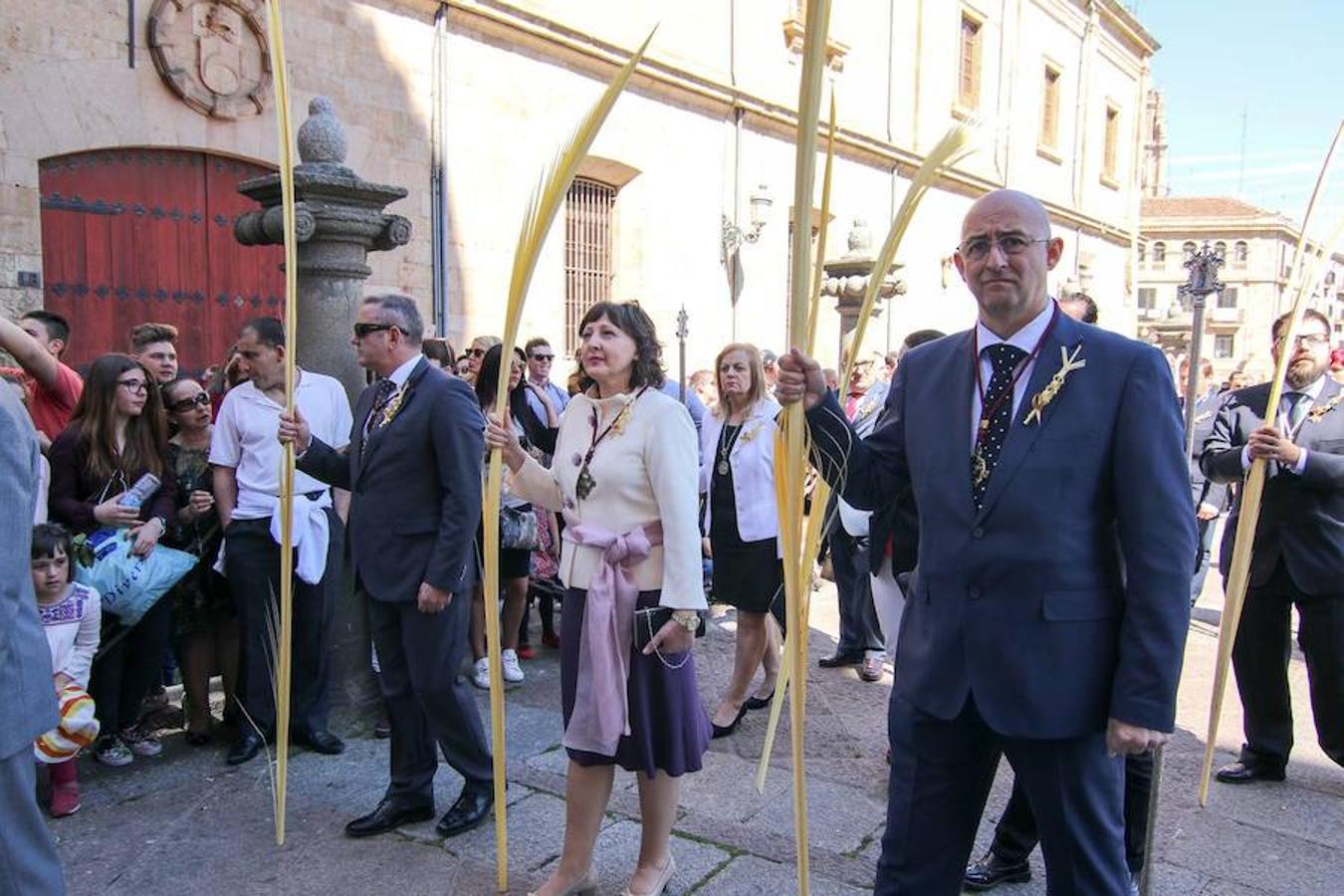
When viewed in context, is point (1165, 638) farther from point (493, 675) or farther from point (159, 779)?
point (159, 779)

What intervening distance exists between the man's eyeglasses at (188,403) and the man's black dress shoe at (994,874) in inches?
148

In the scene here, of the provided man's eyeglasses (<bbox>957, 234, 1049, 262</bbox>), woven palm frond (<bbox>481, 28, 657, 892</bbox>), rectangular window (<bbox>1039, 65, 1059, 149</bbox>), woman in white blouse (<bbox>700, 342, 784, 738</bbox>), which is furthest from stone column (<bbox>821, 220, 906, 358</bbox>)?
rectangular window (<bbox>1039, 65, 1059, 149</bbox>)

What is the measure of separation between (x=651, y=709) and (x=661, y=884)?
57 centimetres

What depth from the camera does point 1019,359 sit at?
2314 mm

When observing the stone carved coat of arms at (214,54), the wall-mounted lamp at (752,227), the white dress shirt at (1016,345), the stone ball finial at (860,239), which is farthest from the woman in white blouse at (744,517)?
the wall-mounted lamp at (752,227)

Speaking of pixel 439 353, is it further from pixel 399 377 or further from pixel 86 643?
pixel 86 643

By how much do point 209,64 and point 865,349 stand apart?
1158 cm

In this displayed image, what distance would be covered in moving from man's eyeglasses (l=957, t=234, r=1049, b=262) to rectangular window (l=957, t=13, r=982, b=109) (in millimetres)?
19037

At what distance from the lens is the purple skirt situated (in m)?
2.99

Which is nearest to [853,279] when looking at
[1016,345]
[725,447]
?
[725,447]

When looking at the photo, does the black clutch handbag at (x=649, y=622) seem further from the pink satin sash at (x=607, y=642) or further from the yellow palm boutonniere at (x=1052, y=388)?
the yellow palm boutonniere at (x=1052, y=388)

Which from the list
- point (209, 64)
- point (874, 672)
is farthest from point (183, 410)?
point (209, 64)

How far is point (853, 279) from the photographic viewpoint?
11.3 m

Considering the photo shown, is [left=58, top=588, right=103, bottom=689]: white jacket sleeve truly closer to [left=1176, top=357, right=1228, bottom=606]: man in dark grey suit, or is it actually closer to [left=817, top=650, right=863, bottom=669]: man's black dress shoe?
[left=817, top=650, right=863, bottom=669]: man's black dress shoe
